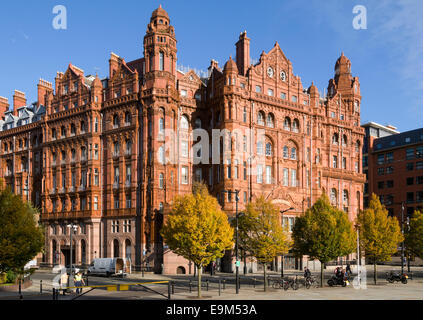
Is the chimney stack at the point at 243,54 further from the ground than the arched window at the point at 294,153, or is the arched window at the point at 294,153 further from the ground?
the chimney stack at the point at 243,54

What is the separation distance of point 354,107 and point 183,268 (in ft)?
162

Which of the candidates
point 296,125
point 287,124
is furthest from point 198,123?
point 296,125

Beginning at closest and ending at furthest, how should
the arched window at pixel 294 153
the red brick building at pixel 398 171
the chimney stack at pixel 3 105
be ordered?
1. the arched window at pixel 294 153
2. the chimney stack at pixel 3 105
3. the red brick building at pixel 398 171

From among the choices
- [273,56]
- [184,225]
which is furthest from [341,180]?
[184,225]

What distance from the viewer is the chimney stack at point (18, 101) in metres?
98.0

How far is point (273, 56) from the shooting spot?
75.4m

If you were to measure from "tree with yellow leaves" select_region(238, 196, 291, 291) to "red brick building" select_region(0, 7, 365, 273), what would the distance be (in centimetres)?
1611

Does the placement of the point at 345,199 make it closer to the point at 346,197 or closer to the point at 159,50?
the point at 346,197

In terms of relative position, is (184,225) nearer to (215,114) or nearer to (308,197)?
(215,114)

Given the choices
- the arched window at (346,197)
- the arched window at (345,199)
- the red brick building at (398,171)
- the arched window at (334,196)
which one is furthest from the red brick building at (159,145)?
the red brick building at (398,171)

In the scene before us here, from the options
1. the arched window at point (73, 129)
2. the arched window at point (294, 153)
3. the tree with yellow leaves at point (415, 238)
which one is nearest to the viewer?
the tree with yellow leaves at point (415, 238)

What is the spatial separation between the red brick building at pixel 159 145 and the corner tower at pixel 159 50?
0.49 feet

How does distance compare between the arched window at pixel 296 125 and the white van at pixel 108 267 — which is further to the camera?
the arched window at pixel 296 125

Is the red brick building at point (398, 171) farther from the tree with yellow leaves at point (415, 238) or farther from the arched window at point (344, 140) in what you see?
the tree with yellow leaves at point (415, 238)
